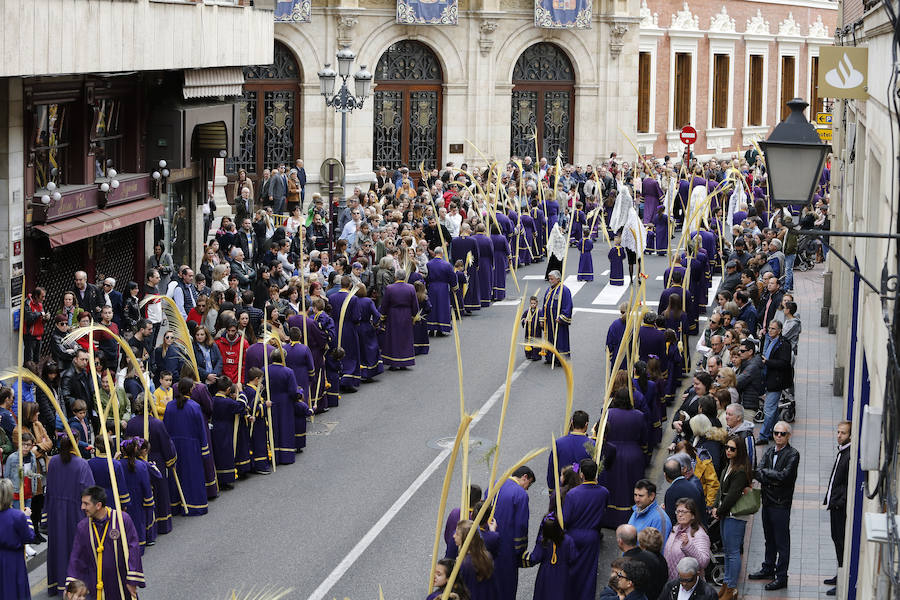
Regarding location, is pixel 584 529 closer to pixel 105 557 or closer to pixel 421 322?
pixel 105 557

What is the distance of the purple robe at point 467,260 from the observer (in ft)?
78.5

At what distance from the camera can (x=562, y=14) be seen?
39219 mm

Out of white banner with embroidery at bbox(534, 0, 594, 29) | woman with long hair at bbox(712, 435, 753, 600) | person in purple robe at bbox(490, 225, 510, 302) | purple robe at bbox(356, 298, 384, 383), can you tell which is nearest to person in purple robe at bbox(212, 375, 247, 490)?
purple robe at bbox(356, 298, 384, 383)

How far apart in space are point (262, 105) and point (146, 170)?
43.9ft

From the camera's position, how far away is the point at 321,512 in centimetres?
1447

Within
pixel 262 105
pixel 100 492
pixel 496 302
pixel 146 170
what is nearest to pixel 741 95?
pixel 262 105

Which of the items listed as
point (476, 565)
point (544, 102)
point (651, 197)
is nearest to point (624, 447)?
point (476, 565)

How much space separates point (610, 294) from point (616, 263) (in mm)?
914

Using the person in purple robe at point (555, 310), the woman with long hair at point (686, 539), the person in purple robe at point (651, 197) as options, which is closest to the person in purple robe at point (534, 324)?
the person in purple robe at point (555, 310)

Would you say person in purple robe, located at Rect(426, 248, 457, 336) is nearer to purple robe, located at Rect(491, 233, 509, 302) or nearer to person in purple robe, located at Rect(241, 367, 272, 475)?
purple robe, located at Rect(491, 233, 509, 302)

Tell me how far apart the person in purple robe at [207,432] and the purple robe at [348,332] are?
4338 mm

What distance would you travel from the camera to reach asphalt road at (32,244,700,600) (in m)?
12.7

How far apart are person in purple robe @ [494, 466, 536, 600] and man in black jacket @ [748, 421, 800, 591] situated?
2.08m

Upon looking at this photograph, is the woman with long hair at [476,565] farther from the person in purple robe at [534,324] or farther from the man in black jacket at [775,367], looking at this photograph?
the person in purple robe at [534,324]
